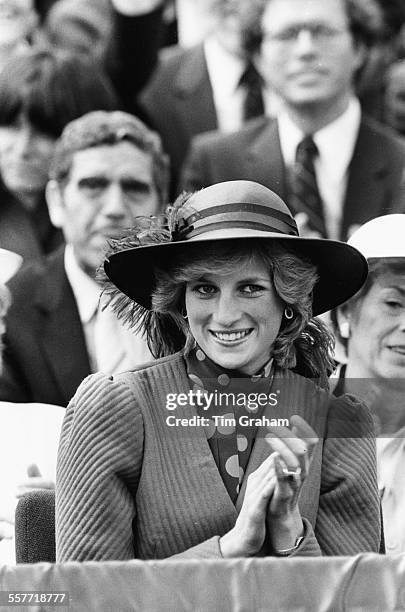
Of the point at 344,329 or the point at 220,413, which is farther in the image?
the point at 344,329

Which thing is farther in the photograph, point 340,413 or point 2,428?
point 2,428

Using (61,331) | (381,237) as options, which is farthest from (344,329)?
(61,331)

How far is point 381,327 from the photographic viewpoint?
3.08 metres

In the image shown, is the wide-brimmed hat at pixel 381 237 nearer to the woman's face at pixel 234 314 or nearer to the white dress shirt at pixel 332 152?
the white dress shirt at pixel 332 152

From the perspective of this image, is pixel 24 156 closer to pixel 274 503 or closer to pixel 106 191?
pixel 106 191

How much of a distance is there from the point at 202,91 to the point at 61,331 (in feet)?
2.47

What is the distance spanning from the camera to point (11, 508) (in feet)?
10.2

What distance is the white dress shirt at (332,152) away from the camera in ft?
10.7

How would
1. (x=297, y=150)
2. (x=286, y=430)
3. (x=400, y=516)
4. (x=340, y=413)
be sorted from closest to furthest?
(x=286, y=430) < (x=340, y=413) < (x=400, y=516) < (x=297, y=150)

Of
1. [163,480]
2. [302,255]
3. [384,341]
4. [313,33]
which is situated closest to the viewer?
[163,480]

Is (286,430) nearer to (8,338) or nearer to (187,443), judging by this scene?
(187,443)

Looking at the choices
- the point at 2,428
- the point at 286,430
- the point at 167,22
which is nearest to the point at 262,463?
the point at 286,430

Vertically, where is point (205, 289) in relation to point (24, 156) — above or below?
below

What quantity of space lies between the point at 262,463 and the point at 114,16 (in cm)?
173
